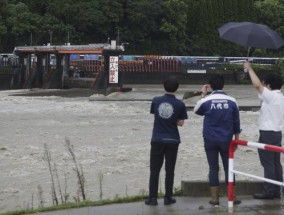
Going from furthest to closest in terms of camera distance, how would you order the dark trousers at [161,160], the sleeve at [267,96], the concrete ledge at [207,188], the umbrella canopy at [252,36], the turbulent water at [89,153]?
the turbulent water at [89,153] → the concrete ledge at [207,188] → the sleeve at [267,96] → the dark trousers at [161,160] → the umbrella canopy at [252,36]

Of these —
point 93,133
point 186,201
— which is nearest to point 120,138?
point 93,133

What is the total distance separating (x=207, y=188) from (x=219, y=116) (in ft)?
4.20

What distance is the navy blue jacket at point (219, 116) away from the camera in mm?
7953

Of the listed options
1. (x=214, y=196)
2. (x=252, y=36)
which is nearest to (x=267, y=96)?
(x=252, y=36)

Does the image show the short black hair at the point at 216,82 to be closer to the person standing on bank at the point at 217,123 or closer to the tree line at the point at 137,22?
the person standing on bank at the point at 217,123

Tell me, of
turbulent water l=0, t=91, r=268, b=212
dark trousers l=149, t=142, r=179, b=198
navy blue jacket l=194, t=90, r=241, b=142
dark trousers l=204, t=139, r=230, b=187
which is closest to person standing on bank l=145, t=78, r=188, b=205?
dark trousers l=149, t=142, r=179, b=198

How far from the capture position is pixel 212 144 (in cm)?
805

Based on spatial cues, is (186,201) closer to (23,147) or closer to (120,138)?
(23,147)

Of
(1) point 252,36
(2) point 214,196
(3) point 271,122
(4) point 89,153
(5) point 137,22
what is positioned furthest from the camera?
(5) point 137,22

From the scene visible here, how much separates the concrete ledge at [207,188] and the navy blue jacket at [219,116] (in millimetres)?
933

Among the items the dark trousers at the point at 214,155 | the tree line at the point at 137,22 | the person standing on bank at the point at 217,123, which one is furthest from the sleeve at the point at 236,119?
the tree line at the point at 137,22

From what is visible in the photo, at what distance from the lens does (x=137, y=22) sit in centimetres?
7256

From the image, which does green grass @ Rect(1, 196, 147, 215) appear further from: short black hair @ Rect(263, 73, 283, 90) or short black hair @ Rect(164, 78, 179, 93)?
short black hair @ Rect(263, 73, 283, 90)

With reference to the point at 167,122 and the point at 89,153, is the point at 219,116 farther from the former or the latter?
the point at 89,153
